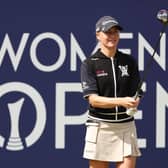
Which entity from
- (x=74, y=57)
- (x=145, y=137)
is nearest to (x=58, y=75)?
(x=74, y=57)

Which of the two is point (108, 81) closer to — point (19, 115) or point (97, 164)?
point (97, 164)

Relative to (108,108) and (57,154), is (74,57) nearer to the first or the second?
(57,154)

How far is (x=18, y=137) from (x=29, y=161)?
21cm

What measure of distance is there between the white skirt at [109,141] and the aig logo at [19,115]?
3.38 ft

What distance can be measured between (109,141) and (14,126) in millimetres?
1180

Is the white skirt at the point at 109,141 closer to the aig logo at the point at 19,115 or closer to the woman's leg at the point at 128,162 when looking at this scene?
the woman's leg at the point at 128,162

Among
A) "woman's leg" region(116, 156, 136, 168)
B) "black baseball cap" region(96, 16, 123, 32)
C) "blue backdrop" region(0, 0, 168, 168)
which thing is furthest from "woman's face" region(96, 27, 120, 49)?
"blue backdrop" region(0, 0, 168, 168)

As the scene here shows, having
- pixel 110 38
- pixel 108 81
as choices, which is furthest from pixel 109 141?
pixel 110 38

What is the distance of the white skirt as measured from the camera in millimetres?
3668

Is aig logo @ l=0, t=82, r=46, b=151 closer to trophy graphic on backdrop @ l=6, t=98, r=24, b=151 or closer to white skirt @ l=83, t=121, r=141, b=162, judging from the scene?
trophy graphic on backdrop @ l=6, t=98, r=24, b=151

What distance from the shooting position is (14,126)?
4645 mm

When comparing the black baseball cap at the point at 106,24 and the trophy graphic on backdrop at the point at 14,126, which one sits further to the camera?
the trophy graphic on backdrop at the point at 14,126

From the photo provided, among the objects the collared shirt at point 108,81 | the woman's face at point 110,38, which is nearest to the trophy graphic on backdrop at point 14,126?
the collared shirt at point 108,81

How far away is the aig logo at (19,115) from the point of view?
4.62 meters
